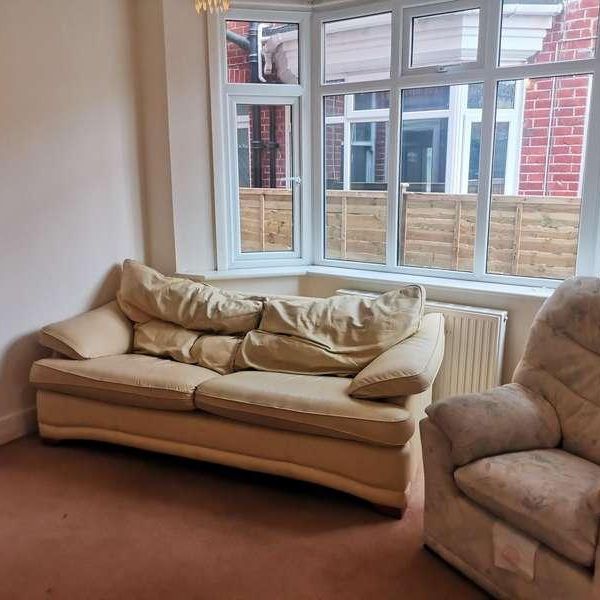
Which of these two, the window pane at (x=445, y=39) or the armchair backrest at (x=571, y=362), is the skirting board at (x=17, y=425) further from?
the window pane at (x=445, y=39)

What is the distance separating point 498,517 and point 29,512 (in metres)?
1.86

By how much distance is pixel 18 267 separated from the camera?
303 centimetres

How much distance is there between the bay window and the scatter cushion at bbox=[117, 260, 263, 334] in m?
0.52

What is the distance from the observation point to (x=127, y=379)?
107 inches

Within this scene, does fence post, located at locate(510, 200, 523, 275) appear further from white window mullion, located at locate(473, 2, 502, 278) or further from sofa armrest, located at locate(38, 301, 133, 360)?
sofa armrest, located at locate(38, 301, 133, 360)

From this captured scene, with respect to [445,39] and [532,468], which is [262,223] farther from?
[532,468]

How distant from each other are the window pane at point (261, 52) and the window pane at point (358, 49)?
0.21m

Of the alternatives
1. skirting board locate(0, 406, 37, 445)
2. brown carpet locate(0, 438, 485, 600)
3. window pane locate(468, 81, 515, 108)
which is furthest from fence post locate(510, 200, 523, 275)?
skirting board locate(0, 406, 37, 445)

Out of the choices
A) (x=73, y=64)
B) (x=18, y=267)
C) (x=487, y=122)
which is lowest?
(x=18, y=267)

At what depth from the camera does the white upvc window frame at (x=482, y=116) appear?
2908mm

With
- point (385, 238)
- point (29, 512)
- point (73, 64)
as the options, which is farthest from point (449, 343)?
point (73, 64)

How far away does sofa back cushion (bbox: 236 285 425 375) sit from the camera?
274 centimetres

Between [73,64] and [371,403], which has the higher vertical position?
[73,64]

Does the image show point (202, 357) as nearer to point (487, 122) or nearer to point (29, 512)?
point (29, 512)
